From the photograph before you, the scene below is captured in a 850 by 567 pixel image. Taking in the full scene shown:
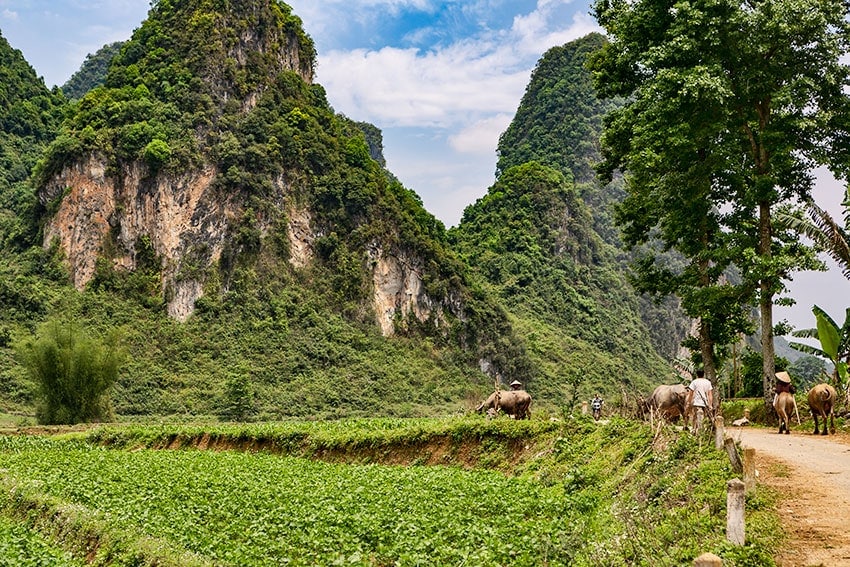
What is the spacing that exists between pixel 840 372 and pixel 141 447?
82.0ft

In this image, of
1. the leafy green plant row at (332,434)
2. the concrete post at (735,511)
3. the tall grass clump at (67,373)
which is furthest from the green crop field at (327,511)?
the tall grass clump at (67,373)

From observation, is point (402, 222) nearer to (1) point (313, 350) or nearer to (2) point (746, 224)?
(1) point (313, 350)

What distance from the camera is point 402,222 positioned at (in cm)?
7344

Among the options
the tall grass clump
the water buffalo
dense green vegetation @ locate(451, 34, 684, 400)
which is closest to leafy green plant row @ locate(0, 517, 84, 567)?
the water buffalo

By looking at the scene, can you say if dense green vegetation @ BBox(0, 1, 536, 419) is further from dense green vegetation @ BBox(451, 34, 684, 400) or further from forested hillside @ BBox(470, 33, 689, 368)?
forested hillside @ BBox(470, 33, 689, 368)

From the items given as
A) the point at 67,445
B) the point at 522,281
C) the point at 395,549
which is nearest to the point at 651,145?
the point at 395,549

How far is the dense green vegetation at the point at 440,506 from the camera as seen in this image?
26.6 ft

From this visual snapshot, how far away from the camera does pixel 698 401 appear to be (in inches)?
520

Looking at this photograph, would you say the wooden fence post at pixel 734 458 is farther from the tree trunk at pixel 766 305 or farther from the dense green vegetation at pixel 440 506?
the tree trunk at pixel 766 305

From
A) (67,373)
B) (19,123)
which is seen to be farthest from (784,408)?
(19,123)

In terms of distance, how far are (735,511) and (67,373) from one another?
39314 millimetres

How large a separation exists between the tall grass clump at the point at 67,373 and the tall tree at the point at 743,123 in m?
31.9

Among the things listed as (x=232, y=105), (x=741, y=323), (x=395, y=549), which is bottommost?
(x=395, y=549)

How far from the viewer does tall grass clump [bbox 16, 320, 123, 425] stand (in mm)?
38875
